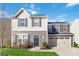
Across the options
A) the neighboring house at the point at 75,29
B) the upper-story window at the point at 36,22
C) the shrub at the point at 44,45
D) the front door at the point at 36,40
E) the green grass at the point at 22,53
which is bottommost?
the green grass at the point at 22,53

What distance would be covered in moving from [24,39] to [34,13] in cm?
60

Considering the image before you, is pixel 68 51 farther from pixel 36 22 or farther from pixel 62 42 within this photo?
pixel 36 22

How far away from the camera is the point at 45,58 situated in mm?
10891

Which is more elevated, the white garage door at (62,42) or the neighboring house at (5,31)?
the neighboring house at (5,31)

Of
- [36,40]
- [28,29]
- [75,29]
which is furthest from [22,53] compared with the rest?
[75,29]

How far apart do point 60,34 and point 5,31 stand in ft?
3.86

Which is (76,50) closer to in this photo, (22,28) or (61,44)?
(61,44)

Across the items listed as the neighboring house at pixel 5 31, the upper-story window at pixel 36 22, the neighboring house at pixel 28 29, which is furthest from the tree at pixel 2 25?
the upper-story window at pixel 36 22

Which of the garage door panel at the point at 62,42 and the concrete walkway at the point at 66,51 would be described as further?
the garage door panel at the point at 62,42

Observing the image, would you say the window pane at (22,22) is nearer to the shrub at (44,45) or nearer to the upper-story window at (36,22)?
the upper-story window at (36,22)

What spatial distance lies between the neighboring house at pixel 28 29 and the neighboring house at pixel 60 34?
0.11m

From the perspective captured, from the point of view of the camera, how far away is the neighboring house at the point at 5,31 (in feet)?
35.8

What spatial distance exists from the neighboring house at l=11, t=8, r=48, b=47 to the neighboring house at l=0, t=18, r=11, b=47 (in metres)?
0.07

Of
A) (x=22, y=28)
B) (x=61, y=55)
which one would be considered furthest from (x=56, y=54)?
(x=22, y=28)
